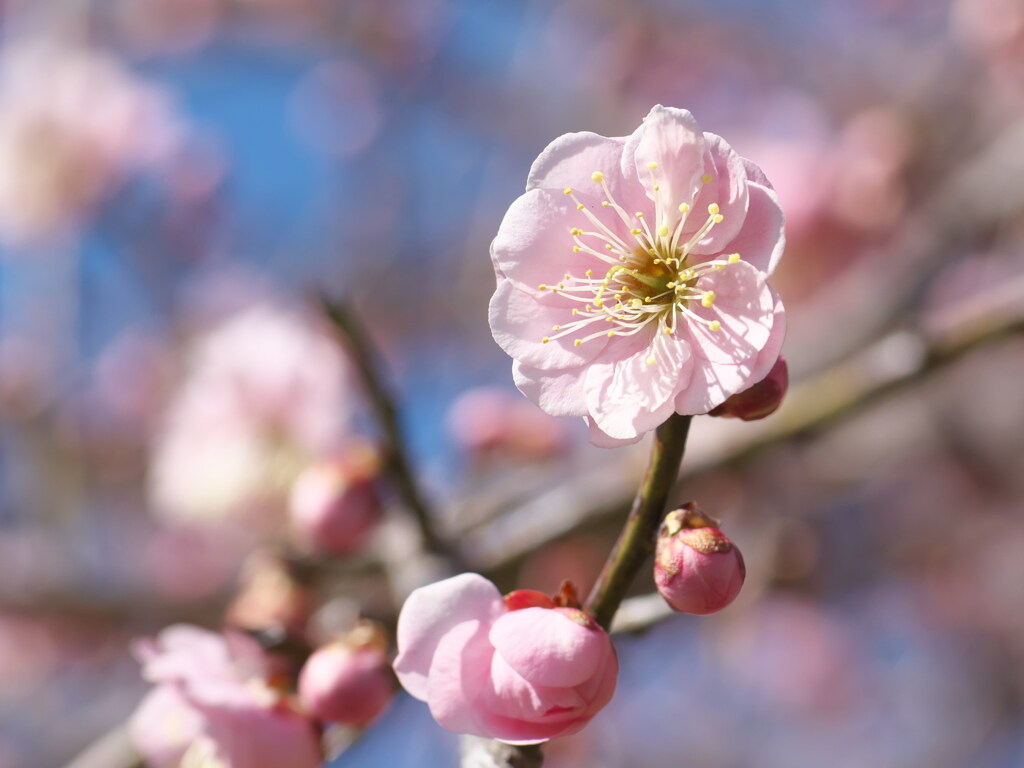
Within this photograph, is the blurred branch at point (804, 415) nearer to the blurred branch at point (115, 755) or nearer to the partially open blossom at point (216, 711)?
the partially open blossom at point (216, 711)

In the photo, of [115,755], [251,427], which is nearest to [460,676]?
[115,755]

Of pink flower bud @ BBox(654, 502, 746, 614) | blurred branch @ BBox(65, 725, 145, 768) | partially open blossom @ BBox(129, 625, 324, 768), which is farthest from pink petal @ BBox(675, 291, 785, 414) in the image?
blurred branch @ BBox(65, 725, 145, 768)

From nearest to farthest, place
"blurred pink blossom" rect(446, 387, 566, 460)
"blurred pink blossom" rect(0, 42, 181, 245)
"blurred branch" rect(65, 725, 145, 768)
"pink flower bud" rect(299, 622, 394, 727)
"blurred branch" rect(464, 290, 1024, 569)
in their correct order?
"pink flower bud" rect(299, 622, 394, 727)
"blurred branch" rect(65, 725, 145, 768)
"blurred branch" rect(464, 290, 1024, 569)
"blurred pink blossom" rect(446, 387, 566, 460)
"blurred pink blossom" rect(0, 42, 181, 245)

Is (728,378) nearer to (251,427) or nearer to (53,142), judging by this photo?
(251,427)

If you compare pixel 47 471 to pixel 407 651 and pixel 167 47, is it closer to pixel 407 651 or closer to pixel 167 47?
pixel 407 651

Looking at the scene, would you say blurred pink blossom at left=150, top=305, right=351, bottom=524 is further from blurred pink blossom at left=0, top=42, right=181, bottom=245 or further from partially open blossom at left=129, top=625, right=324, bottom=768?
blurred pink blossom at left=0, top=42, right=181, bottom=245

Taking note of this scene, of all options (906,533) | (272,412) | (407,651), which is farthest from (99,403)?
(407,651)
